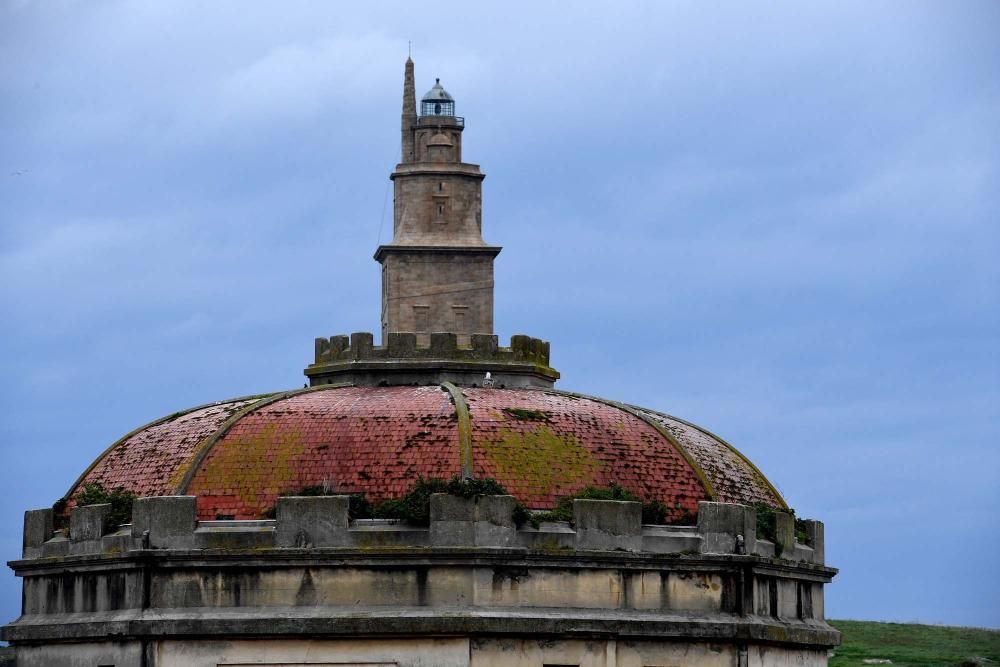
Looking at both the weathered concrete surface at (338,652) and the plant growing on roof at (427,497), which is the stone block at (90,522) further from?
the plant growing on roof at (427,497)

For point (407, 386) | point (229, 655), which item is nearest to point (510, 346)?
point (407, 386)

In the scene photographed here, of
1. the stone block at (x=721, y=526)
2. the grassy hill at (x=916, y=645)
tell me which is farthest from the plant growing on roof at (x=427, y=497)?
the grassy hill at (x=916, y=645)

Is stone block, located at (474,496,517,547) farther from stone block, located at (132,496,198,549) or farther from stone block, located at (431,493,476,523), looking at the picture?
stone block, located at (132,496,198,549)

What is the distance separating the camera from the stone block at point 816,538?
5775 cm

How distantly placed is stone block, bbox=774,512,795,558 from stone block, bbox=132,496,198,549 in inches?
550

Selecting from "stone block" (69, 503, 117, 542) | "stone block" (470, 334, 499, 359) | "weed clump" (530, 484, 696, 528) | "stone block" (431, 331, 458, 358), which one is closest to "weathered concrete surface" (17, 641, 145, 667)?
"stone block" (69, 503, 117, 542)

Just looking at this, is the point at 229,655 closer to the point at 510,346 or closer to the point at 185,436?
the point at 185,436

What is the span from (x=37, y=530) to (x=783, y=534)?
17.7m

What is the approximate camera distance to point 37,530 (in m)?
54.4

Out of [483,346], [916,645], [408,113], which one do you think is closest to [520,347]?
[483,346]

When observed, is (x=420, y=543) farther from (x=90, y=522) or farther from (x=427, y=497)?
(x=90, y=522)

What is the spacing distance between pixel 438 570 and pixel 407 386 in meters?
7.99

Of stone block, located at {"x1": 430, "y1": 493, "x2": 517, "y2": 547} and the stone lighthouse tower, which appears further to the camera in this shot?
the stone lighthouse tower

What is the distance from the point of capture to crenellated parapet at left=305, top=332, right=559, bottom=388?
5703cm
